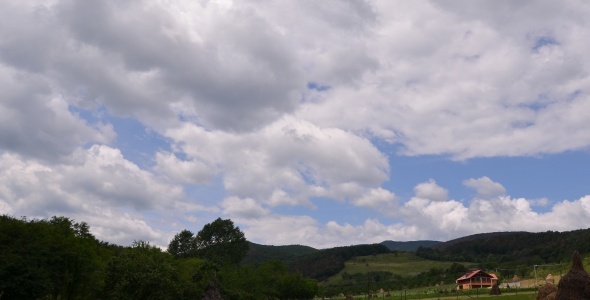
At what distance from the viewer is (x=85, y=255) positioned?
5322 centimetres

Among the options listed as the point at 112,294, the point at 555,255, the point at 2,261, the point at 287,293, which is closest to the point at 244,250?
the point at 287,293

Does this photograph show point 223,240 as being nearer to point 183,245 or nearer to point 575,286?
point 183,245

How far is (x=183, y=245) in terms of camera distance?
138875 mm

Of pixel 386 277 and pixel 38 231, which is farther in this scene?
pixel 386 277

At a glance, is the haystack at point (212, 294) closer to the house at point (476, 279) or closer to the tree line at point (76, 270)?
the tree line at point (76, 270)

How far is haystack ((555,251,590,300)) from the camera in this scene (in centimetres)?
3650

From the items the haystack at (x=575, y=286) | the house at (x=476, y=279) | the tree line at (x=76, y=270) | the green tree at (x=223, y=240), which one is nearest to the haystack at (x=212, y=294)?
the tree line at (x=76, y=270)

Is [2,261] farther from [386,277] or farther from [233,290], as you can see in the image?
[386,277]

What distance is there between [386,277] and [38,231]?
146860mm

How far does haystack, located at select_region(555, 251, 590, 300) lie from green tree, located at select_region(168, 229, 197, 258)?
107246mm

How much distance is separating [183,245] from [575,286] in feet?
371

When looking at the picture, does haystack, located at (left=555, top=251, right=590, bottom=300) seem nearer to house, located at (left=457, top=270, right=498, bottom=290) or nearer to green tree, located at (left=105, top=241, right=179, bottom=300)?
green tree, located at (left=105, top=241, right=179, bottom=300)

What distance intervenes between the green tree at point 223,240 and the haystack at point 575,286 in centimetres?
10502

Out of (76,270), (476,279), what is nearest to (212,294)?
(76,270)
